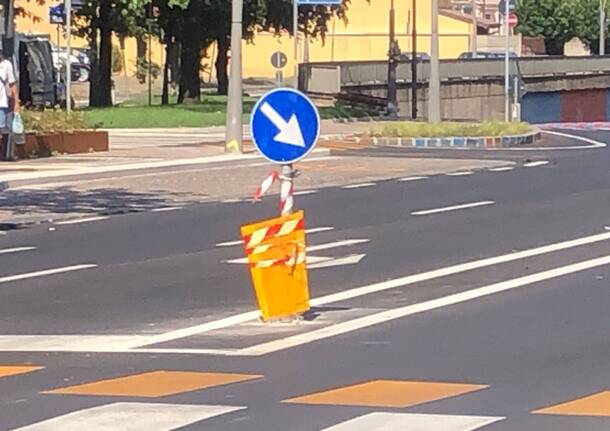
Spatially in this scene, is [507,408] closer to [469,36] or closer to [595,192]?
[595,192]

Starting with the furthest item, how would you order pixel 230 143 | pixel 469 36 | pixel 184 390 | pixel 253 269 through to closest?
pixel 469 36
pixel 230 143
pixel 253 269
pixel 184 390

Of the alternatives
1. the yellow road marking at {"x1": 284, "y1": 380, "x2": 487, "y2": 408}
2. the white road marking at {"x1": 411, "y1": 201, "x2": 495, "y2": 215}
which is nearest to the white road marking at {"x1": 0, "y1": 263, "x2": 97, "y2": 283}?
the yellow road marking at {"x1": 284, "y1": 380, "x2": 487, "y2": 408}

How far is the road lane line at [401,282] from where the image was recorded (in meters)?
11.9

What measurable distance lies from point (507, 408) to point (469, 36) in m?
92.0

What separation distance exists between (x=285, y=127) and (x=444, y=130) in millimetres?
25962

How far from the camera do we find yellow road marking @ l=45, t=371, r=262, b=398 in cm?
942

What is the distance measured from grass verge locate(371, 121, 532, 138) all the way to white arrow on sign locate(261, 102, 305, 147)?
83.2 feet

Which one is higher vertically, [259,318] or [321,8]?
[321,8]

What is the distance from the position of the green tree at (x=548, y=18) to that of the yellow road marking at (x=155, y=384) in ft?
349

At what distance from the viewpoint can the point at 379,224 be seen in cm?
1942

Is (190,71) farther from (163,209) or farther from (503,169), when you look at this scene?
(163,209)

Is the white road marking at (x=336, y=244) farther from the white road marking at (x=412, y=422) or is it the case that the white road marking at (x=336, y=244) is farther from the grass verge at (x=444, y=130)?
the grass verge at (x=444, y=130)

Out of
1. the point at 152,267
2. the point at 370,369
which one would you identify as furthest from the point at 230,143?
the point at 370,369

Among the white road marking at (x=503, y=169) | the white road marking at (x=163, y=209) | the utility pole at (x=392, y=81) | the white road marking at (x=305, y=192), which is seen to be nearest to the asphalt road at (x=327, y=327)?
the white road marking at (x=163, y=209)
